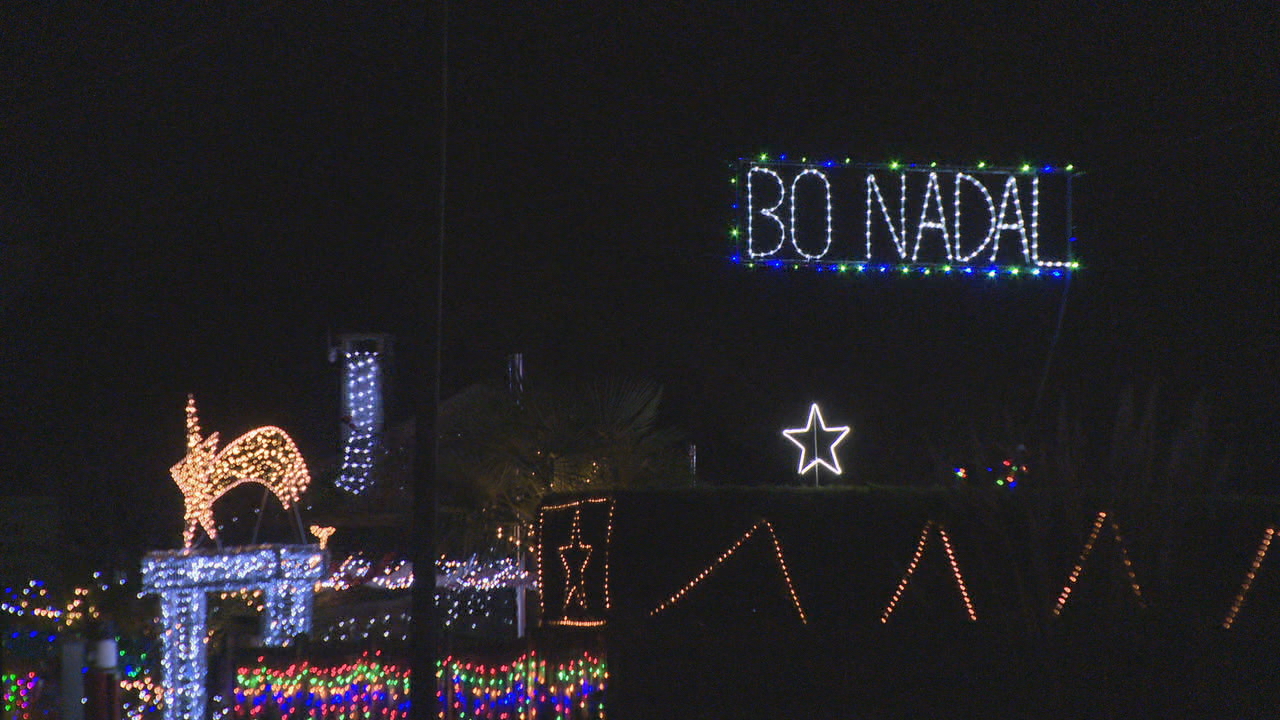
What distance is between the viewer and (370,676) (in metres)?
9.16

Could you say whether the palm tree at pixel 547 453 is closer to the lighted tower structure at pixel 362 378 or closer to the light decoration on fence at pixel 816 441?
the light decoration on fence at pixel 816 441

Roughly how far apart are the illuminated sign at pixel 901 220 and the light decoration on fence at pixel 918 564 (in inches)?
151

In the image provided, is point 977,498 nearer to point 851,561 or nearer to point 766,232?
point 851,561

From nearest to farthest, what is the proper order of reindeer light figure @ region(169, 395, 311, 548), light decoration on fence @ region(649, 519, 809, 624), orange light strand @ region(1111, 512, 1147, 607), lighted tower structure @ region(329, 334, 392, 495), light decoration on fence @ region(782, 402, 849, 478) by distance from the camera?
orange light strand @ region(1111, 512, 1147, 607), light decoration on fence @ region(649, 519, 809, 624), reindeer light figure @ region(169, 395, 311, 548), light decoration on fence @ region(782, 402, 849, 478), lighted tower structure @ region(329, 334, 392, 495)

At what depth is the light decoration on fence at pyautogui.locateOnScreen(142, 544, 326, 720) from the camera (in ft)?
31.6

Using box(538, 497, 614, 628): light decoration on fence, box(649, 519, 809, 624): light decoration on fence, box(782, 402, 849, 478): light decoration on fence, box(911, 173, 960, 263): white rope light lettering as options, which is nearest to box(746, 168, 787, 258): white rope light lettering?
box(911, 173, 960, 263): white rope light lettering

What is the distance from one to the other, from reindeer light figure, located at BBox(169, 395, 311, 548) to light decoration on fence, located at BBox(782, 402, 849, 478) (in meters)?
4.90

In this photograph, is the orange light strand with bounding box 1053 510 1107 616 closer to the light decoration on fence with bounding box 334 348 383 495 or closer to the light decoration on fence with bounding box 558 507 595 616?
the light decoration on fence with bounding box 558 507 595 616

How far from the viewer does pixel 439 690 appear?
9.16 metres

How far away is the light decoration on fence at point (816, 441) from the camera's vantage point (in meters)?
13.0

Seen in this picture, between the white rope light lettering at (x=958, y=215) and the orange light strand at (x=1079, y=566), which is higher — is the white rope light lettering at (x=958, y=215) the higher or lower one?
the higher one

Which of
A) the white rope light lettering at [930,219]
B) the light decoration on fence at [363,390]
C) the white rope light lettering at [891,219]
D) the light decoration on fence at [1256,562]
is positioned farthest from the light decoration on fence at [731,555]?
the light decoration on fence at [363,390]

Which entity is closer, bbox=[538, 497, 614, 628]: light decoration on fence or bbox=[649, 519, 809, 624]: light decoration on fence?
bbox=[649, 519, 809, 624]: light decoration on fence

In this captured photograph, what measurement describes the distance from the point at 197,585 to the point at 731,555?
429cm
